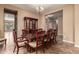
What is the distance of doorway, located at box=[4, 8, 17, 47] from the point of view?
1.86 meters

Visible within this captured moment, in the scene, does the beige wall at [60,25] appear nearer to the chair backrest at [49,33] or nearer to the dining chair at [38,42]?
the chair backrest at [49,33]

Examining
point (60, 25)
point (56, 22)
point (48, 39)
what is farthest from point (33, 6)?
point (48, 39)

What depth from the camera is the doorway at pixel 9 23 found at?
186 centimetres

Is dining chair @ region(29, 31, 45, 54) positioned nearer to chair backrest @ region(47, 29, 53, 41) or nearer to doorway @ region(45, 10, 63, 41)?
chair backrest @ region(47, 29, 53, 41)

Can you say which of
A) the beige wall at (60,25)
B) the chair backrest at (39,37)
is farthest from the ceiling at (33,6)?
the chair backrest at (39,37)

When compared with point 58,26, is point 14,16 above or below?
above

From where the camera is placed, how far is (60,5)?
1913 mm

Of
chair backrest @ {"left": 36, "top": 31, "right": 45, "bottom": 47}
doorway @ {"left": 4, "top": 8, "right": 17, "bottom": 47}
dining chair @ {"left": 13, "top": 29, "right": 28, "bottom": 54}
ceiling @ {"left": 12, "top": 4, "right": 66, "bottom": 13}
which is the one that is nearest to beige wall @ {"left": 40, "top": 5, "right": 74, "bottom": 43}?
ceiling @ {"left": 12, "top": 4, "right": 66, "bottom": 13}

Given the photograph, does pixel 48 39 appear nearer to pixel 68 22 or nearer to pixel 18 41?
pixel 68 22

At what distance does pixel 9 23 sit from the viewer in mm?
1903
